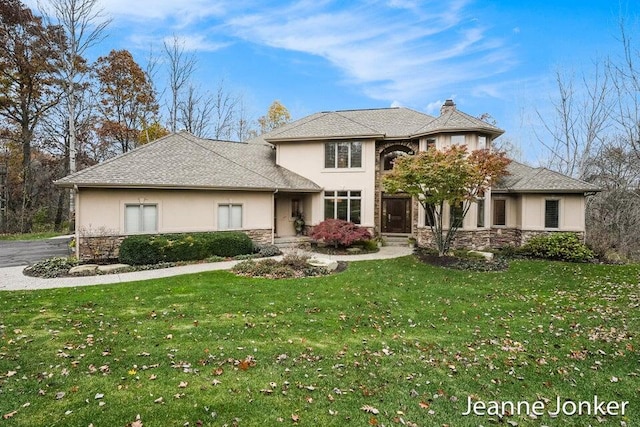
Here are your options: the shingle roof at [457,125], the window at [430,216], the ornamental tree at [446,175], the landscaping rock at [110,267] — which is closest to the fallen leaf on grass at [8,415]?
the landscaping rock at [110,267]

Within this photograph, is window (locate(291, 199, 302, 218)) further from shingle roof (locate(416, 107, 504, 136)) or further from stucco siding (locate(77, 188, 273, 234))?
shingle roof (locate(416, 107, 504, 136))

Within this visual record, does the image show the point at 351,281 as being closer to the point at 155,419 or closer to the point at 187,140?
the point at 155,419

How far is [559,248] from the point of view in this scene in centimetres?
1451

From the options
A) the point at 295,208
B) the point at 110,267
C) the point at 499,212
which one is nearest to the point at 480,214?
the point at 499,212

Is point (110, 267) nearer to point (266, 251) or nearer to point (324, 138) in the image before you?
point (266, 251)

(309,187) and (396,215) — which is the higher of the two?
(309,187)

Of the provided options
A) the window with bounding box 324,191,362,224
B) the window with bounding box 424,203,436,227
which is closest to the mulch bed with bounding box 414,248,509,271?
the window with bounding box 424,203,436,227

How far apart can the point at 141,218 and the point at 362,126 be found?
11617mm

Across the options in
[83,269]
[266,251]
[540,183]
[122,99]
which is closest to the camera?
[83,269]

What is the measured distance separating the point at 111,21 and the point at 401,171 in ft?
65.8

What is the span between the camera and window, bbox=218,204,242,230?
50.1 ft

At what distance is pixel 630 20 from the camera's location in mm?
11617

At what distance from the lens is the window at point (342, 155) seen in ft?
59.0

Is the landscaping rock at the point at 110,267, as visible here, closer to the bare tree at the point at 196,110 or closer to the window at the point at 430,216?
the window at the point at 430,216
